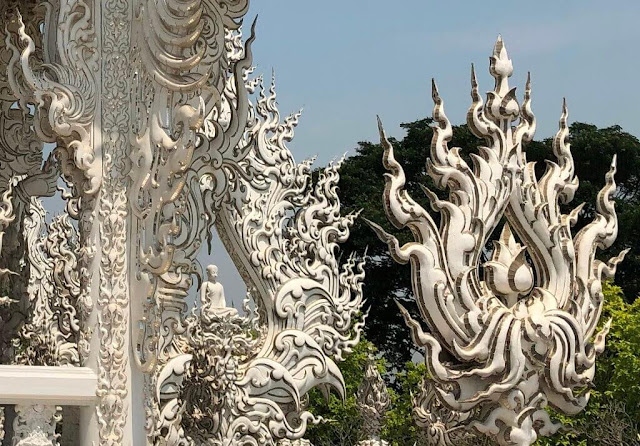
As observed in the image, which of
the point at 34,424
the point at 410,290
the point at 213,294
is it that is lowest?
the point at 34,424

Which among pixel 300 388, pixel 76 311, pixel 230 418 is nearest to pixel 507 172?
pixel 76 311

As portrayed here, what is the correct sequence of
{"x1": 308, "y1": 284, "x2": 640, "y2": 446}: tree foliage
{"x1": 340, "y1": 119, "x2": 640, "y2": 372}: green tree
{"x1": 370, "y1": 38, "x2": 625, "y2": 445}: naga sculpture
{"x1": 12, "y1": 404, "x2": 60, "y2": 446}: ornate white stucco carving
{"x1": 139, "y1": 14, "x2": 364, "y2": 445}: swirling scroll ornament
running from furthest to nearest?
1. {"x1": 340, "y1": 119, "x2": 640, "y2": 372}: green tree
2. {"x1": 308, "y1": 284, "x2": 640, "y2": 446}: tree foliage
3. {"x1": 139, "y1": 14, "x2": 364, "y2": 445}: swirling scroll ornament
4. {"x1": 370, "y1": 38, "x2": 625, "y2": 445}: naga sculpture
5. {"x1": 12, "y1": 404, "x2": 60, "y2": 446}: ornate white stucco carving

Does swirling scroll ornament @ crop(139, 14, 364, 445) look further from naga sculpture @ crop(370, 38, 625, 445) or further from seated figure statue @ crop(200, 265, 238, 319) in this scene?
naga sculpture @ crop(370, 38, 625, 445)

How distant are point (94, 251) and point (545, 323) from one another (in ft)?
6.02

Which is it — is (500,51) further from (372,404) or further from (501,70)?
(372,404)

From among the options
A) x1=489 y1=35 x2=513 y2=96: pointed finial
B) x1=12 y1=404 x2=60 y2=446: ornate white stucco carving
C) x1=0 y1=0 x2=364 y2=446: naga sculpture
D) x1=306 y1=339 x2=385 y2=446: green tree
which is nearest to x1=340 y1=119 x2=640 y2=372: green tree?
x1=306 y1=339 x2=385 y2=446: green tree

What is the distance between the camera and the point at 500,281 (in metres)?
5.09

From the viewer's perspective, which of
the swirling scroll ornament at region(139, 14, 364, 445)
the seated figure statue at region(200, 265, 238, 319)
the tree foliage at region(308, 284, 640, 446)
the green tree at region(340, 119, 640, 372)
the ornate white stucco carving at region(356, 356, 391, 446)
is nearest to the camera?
the swirling scroll ornament at region(139, 14, 364, 445)

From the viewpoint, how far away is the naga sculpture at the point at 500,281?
495 cm

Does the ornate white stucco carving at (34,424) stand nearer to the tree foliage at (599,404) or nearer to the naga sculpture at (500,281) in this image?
the naga sculpture at (500,281)

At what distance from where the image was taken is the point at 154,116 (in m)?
5.20

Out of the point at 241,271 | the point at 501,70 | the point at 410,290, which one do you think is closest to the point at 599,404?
the point at 410,290

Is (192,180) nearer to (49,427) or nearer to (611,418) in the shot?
(49,427)

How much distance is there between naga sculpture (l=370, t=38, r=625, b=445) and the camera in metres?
4.95
